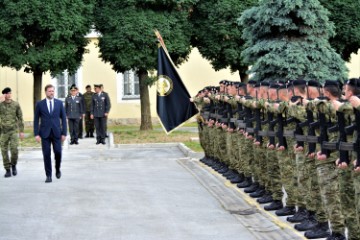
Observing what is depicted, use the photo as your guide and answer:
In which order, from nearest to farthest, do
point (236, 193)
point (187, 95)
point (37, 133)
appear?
point (236, 193) → point (37, 133) → point (187, 95)

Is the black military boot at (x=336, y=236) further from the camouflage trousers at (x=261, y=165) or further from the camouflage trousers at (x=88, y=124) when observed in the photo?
the camouflage trousers at (x=88, y=124)

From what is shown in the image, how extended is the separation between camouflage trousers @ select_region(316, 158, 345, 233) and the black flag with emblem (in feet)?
39.5

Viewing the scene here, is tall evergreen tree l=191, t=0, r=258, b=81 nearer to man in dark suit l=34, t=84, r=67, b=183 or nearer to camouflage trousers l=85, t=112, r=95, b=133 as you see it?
camouflage trousers l=85, t=112, r=95, b=133

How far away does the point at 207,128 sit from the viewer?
1981 cm

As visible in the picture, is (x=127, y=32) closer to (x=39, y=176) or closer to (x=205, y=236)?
(x=39, y=176)

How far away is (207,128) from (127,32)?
1212cm

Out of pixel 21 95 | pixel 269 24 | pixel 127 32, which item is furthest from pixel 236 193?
pixel 21 95

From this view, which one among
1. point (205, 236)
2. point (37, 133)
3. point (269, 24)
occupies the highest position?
point (269, 24)

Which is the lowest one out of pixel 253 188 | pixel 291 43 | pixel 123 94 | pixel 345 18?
pixel 253 188

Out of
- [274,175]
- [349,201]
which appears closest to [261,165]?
[274,175]

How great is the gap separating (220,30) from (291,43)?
32.3ft

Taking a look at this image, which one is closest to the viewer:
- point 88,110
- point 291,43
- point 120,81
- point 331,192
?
point 331,192

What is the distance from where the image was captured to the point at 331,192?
9977mm

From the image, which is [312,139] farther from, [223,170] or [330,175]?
[223,170]
